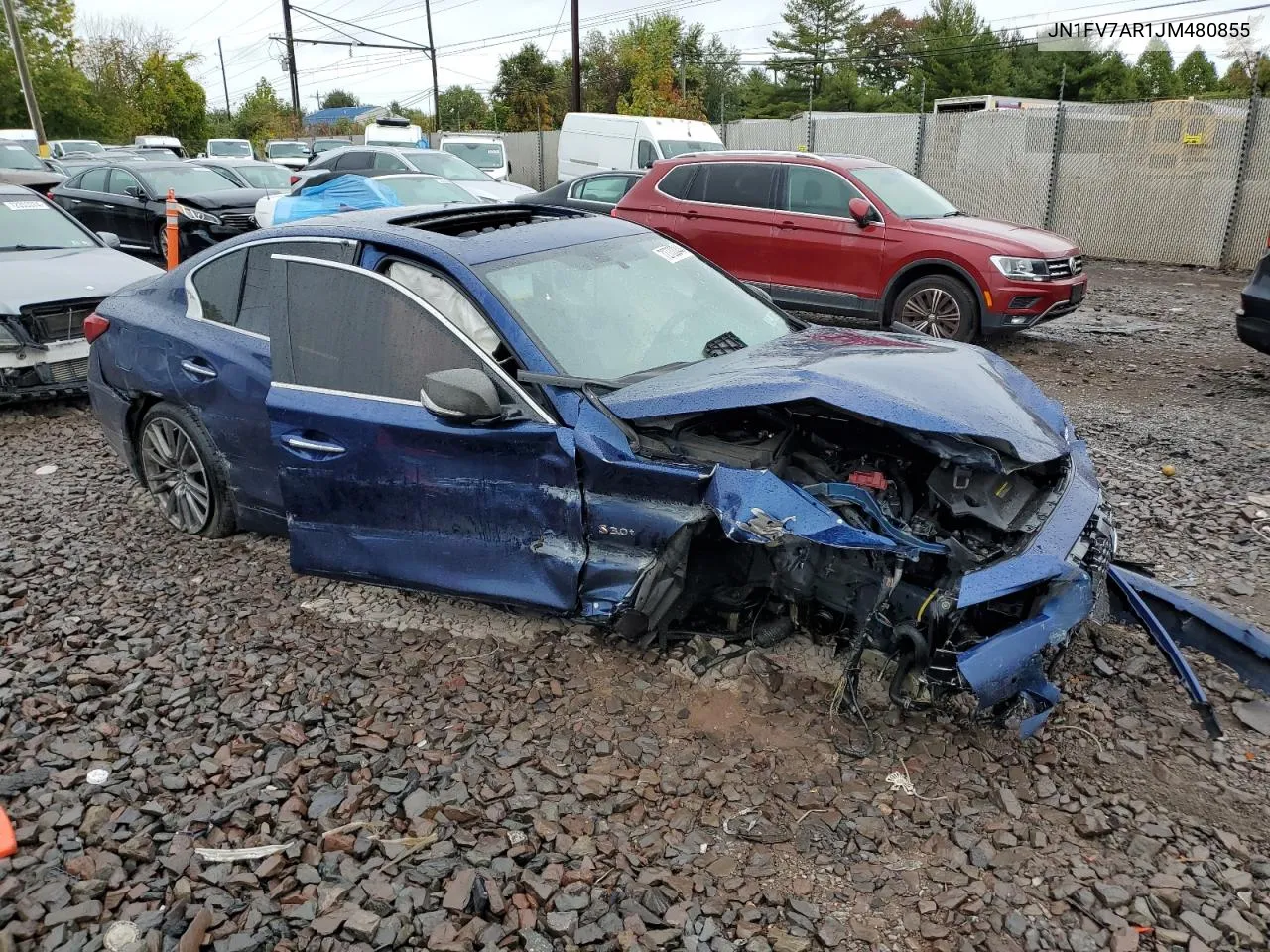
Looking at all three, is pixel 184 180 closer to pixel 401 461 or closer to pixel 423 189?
pixel 423 189

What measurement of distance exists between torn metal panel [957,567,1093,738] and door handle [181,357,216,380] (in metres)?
3.47

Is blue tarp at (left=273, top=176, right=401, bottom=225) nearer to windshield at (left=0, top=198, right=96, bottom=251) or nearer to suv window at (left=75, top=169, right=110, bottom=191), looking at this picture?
windshield at (left=0, top=198, right=96, bottom=251)

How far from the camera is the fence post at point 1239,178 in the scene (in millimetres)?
14367

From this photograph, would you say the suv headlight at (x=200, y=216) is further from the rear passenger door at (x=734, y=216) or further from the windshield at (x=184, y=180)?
the rear passenger door at (x=734, y=216)

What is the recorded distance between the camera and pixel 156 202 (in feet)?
43.3

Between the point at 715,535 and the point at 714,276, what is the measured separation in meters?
1.77

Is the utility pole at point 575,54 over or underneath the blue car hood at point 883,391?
over

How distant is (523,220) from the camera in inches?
177

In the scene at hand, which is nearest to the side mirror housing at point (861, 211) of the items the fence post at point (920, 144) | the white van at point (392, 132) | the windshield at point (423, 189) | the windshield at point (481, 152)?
the windshield at point (423, 189)

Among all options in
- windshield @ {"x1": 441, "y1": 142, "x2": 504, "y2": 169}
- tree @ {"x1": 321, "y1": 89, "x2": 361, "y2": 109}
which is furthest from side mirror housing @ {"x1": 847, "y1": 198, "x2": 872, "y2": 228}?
Answer: tree @ {"x1": 321, "y1": 89, "x2": 361, "y2": 109}

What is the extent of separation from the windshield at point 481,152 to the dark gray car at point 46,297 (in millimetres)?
13964

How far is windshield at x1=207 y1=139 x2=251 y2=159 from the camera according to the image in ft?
101

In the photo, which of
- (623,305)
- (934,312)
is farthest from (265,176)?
(623,305)

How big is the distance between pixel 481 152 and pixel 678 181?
12.7m
